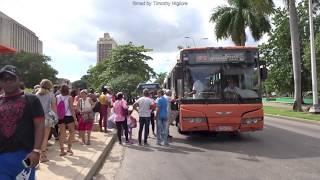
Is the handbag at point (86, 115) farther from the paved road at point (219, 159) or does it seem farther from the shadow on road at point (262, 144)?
the shadow on road at point (262, 144)

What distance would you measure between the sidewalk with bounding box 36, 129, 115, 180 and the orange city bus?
2845 millimetres

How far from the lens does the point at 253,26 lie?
54.9 meters

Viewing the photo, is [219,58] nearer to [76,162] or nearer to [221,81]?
[221,81]

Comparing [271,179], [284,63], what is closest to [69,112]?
[271,179]

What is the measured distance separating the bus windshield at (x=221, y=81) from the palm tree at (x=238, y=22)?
37.8m

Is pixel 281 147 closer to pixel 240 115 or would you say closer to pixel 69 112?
pixel 240 115

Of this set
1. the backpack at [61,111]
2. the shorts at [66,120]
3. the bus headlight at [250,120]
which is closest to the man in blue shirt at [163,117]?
the bus headlight at [250,120]

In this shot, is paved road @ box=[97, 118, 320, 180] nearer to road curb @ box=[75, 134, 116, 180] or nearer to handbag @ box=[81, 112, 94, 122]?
road curb @ box=[75, 134, 116, 180]

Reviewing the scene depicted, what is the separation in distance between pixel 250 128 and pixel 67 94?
614cm

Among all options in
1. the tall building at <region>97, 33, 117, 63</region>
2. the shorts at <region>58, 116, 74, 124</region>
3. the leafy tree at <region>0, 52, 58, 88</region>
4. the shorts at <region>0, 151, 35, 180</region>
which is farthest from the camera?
the tall building at <region>97, 33, 117, 63</region>

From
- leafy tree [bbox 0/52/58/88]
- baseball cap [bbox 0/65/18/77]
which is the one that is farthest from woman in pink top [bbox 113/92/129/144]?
leafy tree [bbox 0/52/58/88]

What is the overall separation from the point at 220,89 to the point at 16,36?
83.0 m

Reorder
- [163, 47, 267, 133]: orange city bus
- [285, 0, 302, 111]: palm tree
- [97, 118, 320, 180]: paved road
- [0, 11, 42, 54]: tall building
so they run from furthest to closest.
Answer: [0, 11, 42, 54]: tall building
[285, 0, 302, 111]: palm tree
[163, 47, 267, 133]: orange city bus
[97, 118, 320, 180]: paved road

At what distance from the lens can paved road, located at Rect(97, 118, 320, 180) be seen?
35.6ft
